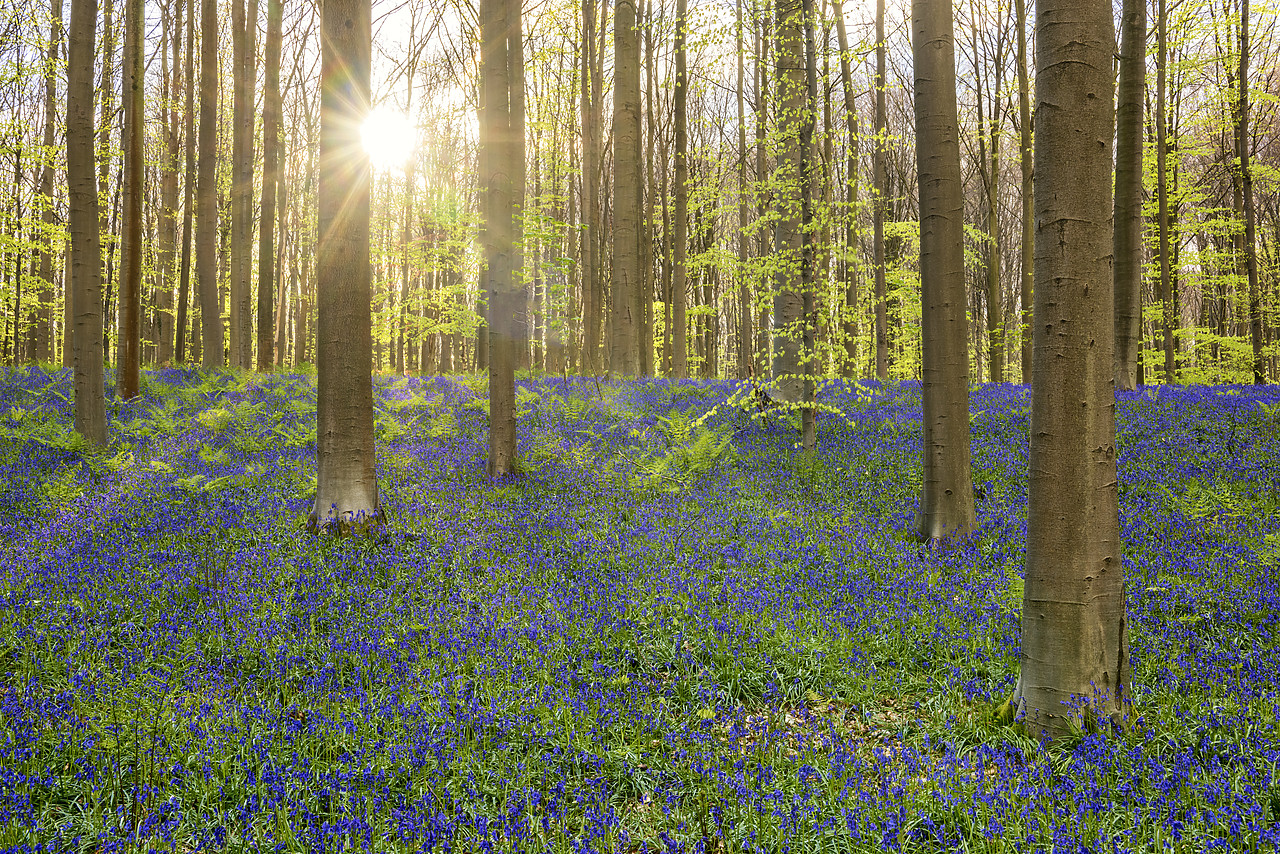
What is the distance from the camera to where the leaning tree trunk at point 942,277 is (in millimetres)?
5941

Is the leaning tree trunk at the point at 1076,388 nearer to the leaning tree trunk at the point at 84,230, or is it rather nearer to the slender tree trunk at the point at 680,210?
the leaning tree trunk at the point at 84,230

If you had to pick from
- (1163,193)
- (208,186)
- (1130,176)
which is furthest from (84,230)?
(1163,193)

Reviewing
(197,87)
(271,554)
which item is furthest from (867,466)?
(197,87)

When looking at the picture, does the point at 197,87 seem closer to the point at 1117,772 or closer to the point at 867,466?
the point at 867,466

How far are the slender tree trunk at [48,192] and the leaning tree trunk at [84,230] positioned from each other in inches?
186

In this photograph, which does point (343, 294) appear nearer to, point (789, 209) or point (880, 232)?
point (789, 209)

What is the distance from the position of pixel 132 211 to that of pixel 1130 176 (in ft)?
57.0

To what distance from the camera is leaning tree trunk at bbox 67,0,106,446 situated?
27.7 ft

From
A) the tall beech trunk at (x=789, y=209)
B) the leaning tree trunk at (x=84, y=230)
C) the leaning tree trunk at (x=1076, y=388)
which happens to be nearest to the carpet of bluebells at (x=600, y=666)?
the leaning tree trunk at (x=1076, y=388)

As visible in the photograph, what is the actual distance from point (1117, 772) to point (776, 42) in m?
10.8

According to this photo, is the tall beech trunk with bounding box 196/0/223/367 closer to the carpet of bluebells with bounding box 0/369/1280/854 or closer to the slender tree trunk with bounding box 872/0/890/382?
the carpet of bluebells with bounding box 0/369/1280/854

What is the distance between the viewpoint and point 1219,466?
7.56m

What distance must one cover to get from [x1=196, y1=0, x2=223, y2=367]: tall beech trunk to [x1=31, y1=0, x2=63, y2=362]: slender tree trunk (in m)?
2.80

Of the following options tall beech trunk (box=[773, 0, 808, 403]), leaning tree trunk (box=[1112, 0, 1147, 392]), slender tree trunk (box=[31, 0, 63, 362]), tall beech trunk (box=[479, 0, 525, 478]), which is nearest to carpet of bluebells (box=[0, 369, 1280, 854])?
tall beech trunk (box=[479, 0, 525, 478])
